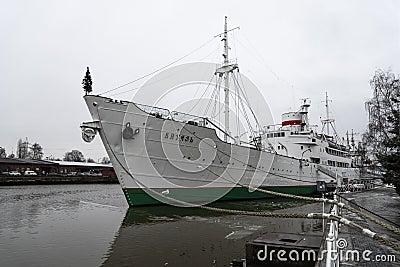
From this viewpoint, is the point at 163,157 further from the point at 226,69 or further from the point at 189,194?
the point at 226,69

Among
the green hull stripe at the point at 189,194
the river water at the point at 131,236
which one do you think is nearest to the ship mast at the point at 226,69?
the green hull stripe at the point at 189,194

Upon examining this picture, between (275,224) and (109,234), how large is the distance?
688 centimetres

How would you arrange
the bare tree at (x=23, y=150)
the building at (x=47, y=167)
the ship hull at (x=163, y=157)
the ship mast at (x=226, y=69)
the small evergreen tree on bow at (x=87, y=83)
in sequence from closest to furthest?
the small evergreen tree on bow at (x=87, y=83) → the ship hull at (x=163, y=157) → the ship mast at (x=226, y=69) → the building at (x=47, y=167) → the bare tree at (x=23, y=150)

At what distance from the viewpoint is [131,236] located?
431 inches

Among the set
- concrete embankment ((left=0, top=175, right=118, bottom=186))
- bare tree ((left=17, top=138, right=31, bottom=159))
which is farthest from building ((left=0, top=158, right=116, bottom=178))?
bare tree ((left=17, top=138, right=31, bottom=159))

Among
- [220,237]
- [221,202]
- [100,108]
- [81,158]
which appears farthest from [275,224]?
[81,158]

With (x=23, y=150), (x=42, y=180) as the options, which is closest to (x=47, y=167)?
(x=42, y=180)

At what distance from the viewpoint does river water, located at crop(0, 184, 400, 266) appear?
816 cm

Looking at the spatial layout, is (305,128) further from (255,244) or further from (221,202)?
(255,244)

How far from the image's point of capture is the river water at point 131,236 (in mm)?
8164

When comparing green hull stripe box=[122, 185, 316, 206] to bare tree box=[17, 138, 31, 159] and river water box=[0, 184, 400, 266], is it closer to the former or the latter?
river water box=[0, 184, 400, 266]

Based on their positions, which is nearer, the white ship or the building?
the white ship

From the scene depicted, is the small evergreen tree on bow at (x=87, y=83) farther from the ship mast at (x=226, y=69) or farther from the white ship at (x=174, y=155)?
the ship mast at (x=226, y=69)

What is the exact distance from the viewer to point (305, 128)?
31094 millimetres
